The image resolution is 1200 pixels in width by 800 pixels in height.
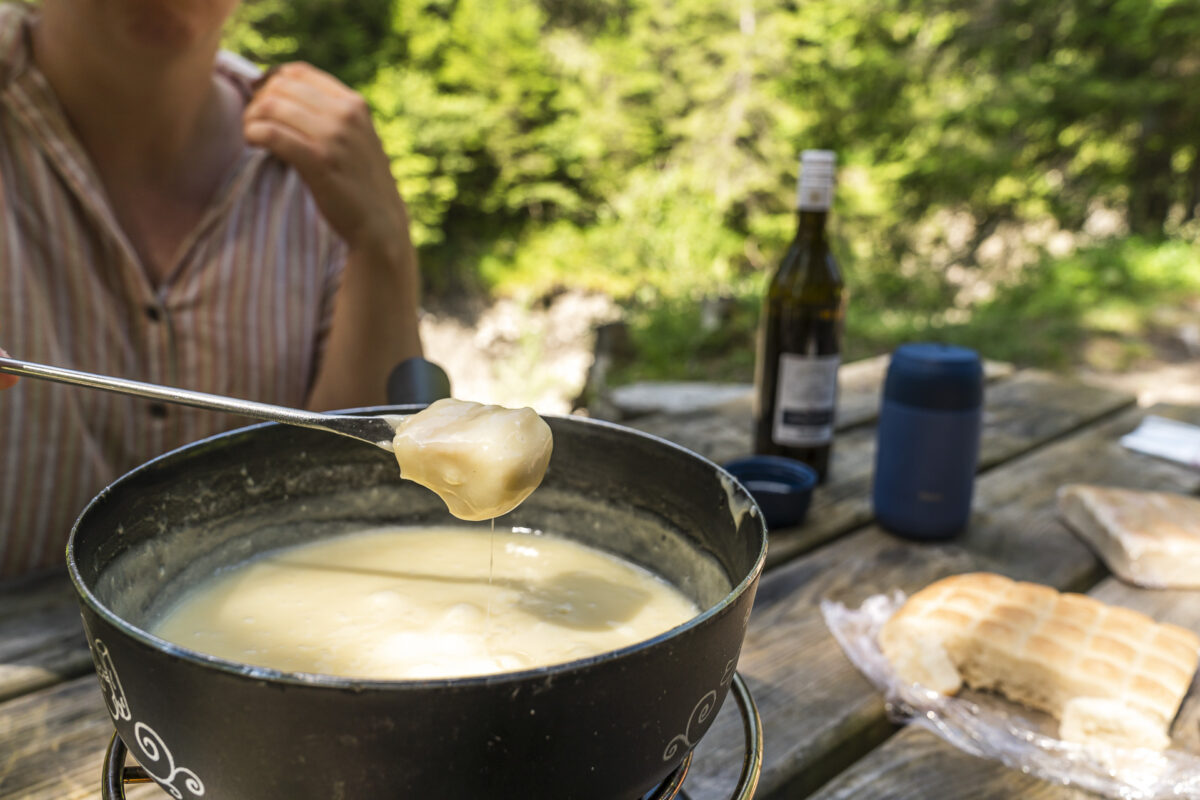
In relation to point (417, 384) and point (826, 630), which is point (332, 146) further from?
point (826, 630)

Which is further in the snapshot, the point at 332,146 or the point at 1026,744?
the point at 332,146

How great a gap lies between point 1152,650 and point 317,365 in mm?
1397

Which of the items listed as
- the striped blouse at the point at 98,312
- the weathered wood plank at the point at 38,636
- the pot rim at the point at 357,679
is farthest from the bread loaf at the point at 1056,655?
the striped blouse at the point at 98,312

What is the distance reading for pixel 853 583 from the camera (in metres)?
1.19

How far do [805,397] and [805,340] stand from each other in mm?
97

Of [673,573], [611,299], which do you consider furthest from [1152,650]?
[611,299]

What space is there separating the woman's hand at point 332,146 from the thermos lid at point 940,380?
0.87 metres

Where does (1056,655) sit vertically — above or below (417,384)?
below

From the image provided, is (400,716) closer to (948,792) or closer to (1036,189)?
(948,792)

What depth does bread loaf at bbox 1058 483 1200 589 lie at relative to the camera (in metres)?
1.19

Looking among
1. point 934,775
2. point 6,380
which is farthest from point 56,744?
point 934,775

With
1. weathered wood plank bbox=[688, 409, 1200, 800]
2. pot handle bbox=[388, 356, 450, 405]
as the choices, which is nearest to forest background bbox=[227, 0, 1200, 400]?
weathered wood plank bbox=[688, 409, 1200, 800]

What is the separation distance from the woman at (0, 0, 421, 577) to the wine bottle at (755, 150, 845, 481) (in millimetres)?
640

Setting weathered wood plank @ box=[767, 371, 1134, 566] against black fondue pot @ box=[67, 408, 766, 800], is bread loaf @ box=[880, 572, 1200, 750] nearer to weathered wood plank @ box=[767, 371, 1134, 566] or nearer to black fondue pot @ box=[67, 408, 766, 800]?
weathered wood plank @ box=[767, 371, 1134, 566]
